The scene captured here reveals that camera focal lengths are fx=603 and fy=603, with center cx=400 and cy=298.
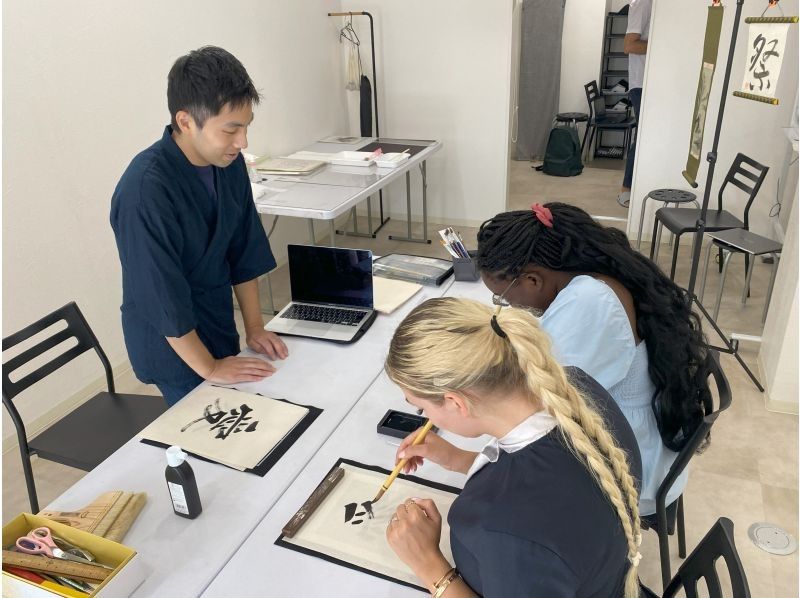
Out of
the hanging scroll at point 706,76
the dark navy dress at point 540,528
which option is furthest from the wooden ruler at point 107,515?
the hanging scroll at point 706,76

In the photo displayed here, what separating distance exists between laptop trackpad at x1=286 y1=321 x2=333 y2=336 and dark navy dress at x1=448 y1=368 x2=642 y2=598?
0.99 m

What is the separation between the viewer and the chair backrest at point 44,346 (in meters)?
1.73

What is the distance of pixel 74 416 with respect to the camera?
1.94m

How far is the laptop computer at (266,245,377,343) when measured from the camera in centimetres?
185

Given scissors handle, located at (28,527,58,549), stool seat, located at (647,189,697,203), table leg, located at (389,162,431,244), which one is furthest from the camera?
table leg, located at (389,162,431,244)

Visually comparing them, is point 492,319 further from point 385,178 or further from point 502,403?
point 385,178

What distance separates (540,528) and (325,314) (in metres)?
1.22

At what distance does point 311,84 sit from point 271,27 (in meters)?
0.59

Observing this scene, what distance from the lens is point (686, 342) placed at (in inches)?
52.8

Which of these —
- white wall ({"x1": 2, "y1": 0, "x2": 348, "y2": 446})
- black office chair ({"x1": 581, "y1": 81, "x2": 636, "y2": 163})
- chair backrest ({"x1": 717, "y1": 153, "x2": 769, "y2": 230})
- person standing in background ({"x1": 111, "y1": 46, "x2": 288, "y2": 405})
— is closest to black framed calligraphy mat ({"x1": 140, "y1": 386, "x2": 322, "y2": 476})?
person standing in background ({"x1": 111, "y1": 46, "x2": 288, "y2": 405})

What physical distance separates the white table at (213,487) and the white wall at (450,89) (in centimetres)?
321

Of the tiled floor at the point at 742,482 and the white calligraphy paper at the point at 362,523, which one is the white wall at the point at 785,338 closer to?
the tiled floor at the point at 742,482

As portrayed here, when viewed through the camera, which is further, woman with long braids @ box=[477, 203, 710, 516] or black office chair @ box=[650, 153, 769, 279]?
black office chair @ box=[650, 153, 769, 279]

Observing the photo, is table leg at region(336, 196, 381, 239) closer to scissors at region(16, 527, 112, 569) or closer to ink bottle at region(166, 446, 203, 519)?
ink bottle at region(166, 446, 203, 519)
